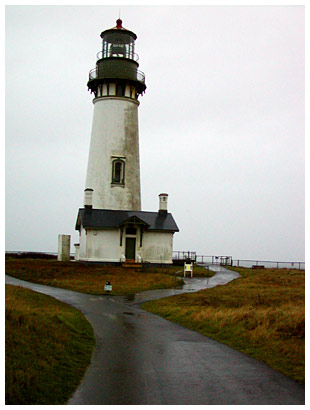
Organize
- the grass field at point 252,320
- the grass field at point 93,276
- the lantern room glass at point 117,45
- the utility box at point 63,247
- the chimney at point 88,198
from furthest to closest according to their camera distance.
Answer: the utility box at point 63,247
the lantern room glass at point 117,45
the chimney at point 88,198
the grass field at point 93,276
the grass field at point 252,320

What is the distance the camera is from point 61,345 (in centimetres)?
1097

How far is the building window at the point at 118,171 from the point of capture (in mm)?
42031

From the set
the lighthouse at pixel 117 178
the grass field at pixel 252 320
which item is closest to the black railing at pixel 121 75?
the lighthouse at pixel 117 178

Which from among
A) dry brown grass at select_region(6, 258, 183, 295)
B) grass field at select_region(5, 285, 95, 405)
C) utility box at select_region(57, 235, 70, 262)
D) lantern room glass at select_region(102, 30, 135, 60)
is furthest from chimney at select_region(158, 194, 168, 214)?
grass field at select_region(5, 285, 95, 405)

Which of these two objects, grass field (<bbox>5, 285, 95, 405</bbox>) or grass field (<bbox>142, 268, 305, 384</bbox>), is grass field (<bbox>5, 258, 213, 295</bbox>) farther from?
grass field (<bbox>5, 285, 95, 405</bbox>)

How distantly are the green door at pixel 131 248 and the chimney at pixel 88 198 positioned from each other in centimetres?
450

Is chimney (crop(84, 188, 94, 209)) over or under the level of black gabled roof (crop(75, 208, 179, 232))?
over

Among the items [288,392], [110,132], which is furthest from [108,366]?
[110,132]

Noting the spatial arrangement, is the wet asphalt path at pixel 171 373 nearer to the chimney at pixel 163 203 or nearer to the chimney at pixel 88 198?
the chimney at pixel 88 198

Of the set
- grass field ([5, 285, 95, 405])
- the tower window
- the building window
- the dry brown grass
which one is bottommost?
the dry brown grass

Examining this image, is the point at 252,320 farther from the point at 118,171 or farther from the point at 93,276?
the point at 118,171

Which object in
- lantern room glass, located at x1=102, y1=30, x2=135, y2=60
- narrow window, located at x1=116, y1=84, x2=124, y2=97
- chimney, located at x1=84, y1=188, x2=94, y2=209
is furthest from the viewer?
lantern room glass, located at x1=102, y1=30, x2=135, y2=60

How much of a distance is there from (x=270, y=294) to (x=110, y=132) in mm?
24230

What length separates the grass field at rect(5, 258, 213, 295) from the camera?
28.3 m
